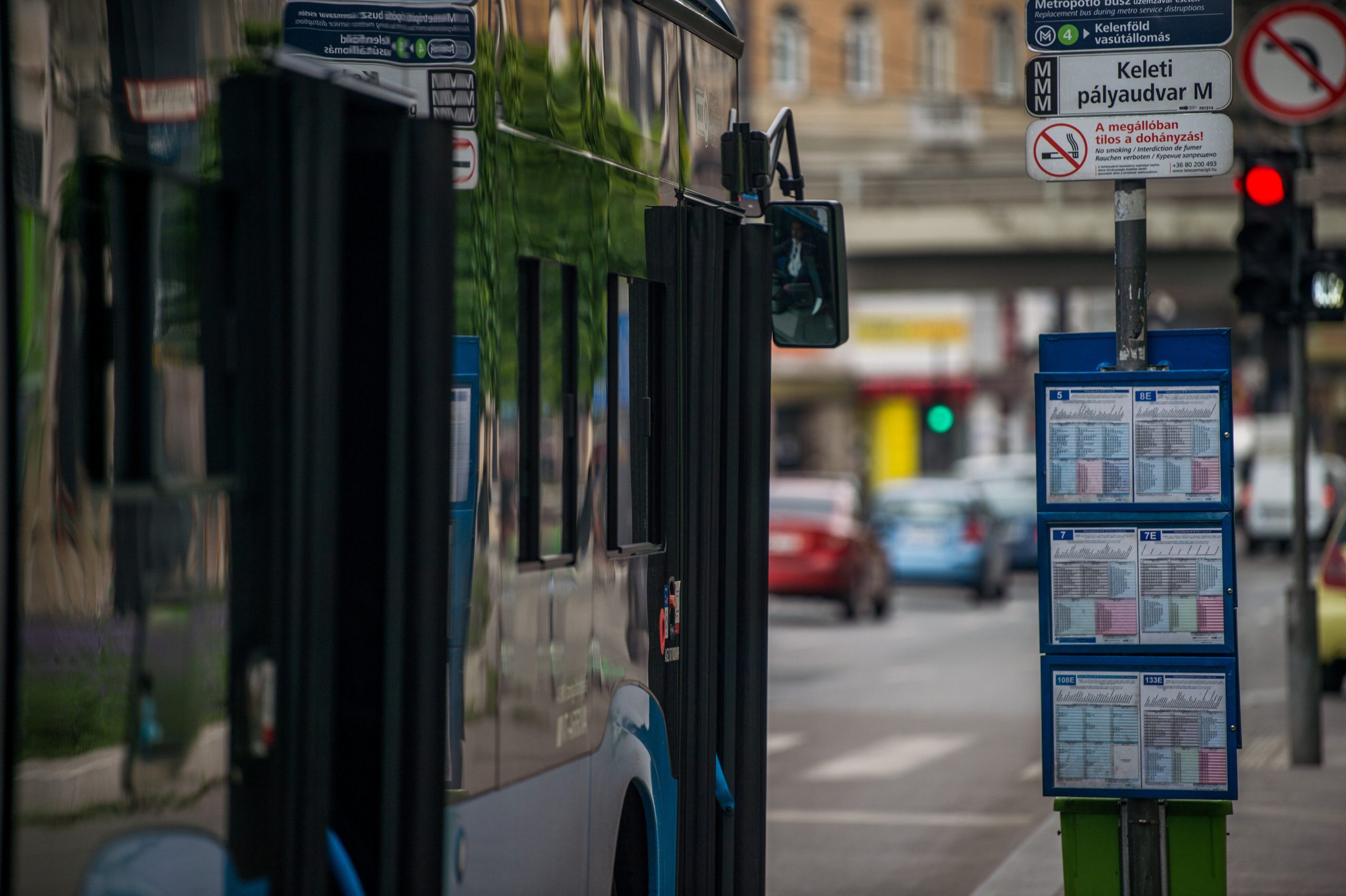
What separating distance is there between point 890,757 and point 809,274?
22.7ft

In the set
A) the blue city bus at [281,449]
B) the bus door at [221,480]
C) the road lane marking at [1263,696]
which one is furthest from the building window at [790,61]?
the bus door at [221,480]

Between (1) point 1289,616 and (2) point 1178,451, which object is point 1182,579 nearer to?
(2) point 1178,451

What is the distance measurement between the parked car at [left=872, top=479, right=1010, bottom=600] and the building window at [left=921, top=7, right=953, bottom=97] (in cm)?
3646

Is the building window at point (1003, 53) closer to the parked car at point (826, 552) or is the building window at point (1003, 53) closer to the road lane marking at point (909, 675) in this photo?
the parked car at point (826, 552)

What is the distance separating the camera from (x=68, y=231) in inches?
101

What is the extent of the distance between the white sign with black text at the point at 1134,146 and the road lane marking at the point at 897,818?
454 centimetres

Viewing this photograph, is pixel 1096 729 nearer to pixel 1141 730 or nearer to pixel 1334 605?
pixel 1141 730

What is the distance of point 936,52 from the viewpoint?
63.7 metres

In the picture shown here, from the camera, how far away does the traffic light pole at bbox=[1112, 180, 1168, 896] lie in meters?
6.18

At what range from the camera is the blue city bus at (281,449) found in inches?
100

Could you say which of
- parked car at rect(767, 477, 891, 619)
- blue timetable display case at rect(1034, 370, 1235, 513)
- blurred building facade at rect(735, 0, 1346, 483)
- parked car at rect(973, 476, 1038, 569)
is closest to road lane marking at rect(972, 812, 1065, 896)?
blue timetable display case at rect(1034, 370, 1235, 513)

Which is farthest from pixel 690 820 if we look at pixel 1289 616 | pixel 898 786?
pixel 1289 616

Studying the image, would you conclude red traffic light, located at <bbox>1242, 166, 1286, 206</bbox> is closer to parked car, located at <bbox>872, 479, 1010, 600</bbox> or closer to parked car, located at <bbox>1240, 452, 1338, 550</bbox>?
parked car, located at <bbox>872, 479, 1010, 600</bbox>

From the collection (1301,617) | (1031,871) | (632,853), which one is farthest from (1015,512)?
(632,853)
